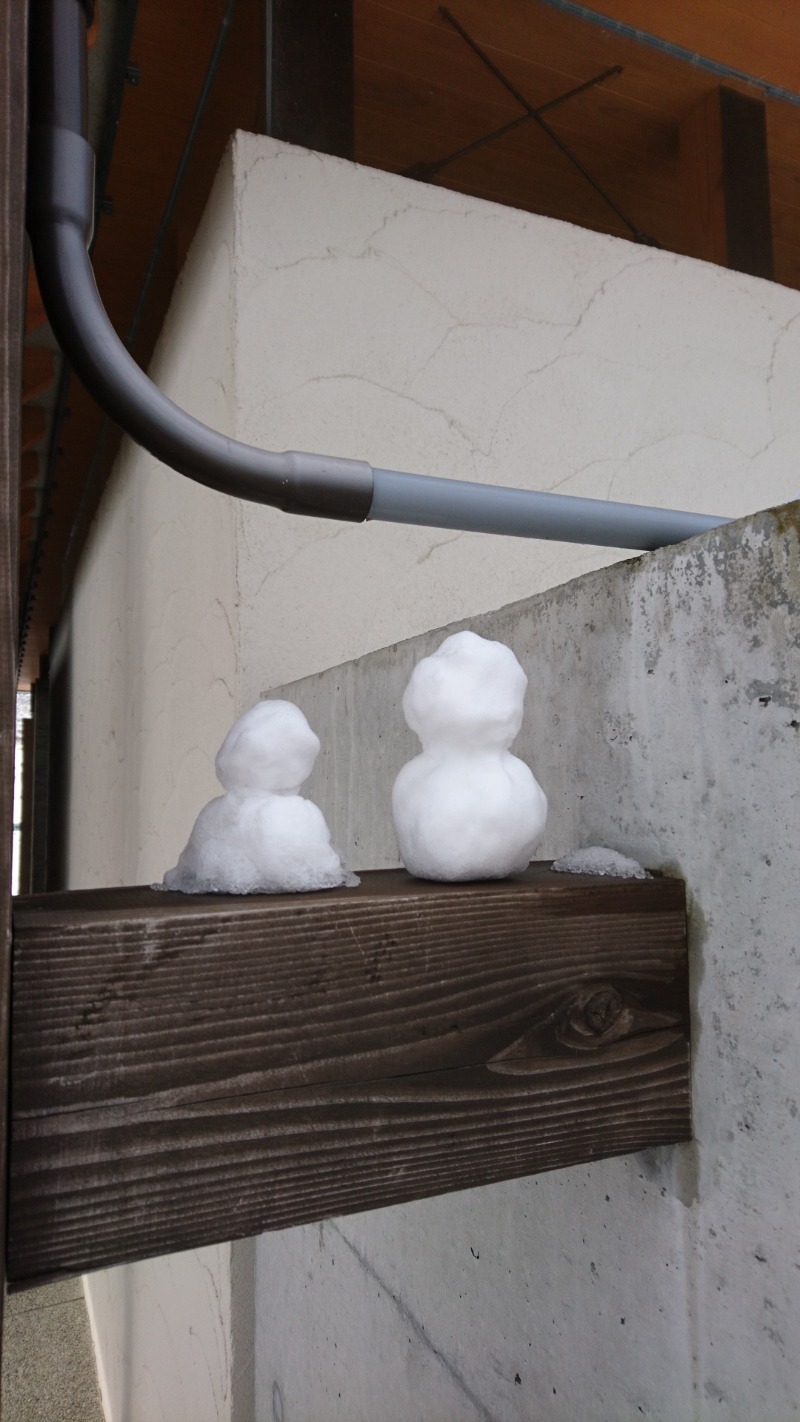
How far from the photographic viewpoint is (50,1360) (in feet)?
11.1

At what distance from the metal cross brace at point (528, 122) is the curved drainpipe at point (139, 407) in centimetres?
167

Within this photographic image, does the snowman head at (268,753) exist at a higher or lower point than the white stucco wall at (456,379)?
lower

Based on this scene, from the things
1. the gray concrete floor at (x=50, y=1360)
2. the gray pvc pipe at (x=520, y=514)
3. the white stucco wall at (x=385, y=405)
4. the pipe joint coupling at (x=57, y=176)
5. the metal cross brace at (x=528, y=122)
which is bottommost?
the gray concrete floor at (x=50, y=1360)

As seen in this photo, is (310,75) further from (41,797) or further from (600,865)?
(41,797)

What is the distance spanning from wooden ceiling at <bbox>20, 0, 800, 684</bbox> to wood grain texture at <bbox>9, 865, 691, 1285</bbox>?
1.65 meters

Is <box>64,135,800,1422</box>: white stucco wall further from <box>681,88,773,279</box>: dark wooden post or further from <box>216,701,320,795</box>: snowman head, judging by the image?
<box>216,701,320,795</box>: snowman head

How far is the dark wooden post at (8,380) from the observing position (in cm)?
39

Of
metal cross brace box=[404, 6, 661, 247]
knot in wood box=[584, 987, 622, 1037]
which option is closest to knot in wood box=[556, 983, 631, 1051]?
knot in wood box=[584, 987, 622, 1037]

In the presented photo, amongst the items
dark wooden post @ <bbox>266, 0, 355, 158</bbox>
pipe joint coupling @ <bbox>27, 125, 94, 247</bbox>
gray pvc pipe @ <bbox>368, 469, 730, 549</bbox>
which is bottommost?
gray pvc pipe @ <bbox>368, 469, 730, 549</bbox>

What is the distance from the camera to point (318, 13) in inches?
65.9

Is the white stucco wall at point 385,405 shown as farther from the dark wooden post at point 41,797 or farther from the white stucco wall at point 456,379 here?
the dark wooden post at point 41,797

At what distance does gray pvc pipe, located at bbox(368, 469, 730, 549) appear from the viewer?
62cm

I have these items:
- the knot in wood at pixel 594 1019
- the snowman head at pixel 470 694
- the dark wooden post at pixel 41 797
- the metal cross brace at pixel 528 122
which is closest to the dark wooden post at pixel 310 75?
the metal cross brace at pixel 528 122

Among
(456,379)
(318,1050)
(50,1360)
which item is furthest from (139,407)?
(50,1360)
